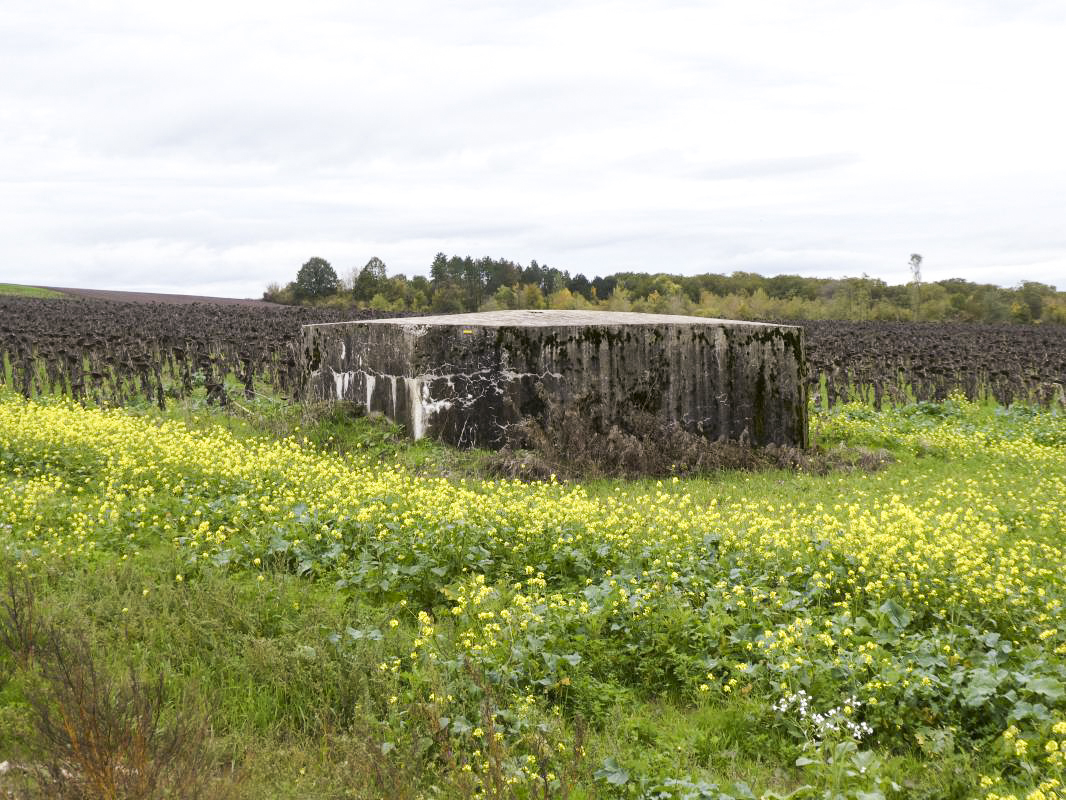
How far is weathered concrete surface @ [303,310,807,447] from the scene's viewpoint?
41.2ft

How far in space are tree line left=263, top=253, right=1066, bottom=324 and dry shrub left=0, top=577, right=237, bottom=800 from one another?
48.2 m

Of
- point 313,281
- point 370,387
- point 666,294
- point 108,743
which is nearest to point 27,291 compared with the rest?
point 313,281

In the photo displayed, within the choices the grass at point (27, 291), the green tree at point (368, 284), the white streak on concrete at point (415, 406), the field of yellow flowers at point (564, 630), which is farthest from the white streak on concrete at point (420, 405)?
the grass at point (27, 291)

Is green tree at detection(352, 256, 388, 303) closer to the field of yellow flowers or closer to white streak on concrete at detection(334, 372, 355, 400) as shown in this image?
white streak on concrete at detection(334, 372, 355, 400)

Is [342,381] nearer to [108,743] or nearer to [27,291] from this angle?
[108,743]

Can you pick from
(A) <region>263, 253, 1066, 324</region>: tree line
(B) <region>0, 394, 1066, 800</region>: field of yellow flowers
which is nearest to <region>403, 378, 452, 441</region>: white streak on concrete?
(B) <region>0, 394, 1066, 800</region>: field of yellow flowers

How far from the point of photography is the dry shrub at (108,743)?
12.3 ft

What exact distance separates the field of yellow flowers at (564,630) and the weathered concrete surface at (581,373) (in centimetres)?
278

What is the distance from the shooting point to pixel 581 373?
12.7 m

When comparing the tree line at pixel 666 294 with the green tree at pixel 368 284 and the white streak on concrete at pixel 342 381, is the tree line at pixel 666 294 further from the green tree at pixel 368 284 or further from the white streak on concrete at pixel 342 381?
the white streak on concrete at pixel 342 381

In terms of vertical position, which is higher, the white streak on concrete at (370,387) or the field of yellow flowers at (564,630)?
the white streak on concrete at (370,387)

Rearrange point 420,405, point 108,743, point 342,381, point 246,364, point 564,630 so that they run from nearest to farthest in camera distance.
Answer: point 108,743 → point 564,630 → point 420,405 → point 342,381 → point 246,364

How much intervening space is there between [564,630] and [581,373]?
6.99 metres

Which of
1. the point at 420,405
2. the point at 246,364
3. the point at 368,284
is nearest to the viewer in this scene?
the point at 420,405
